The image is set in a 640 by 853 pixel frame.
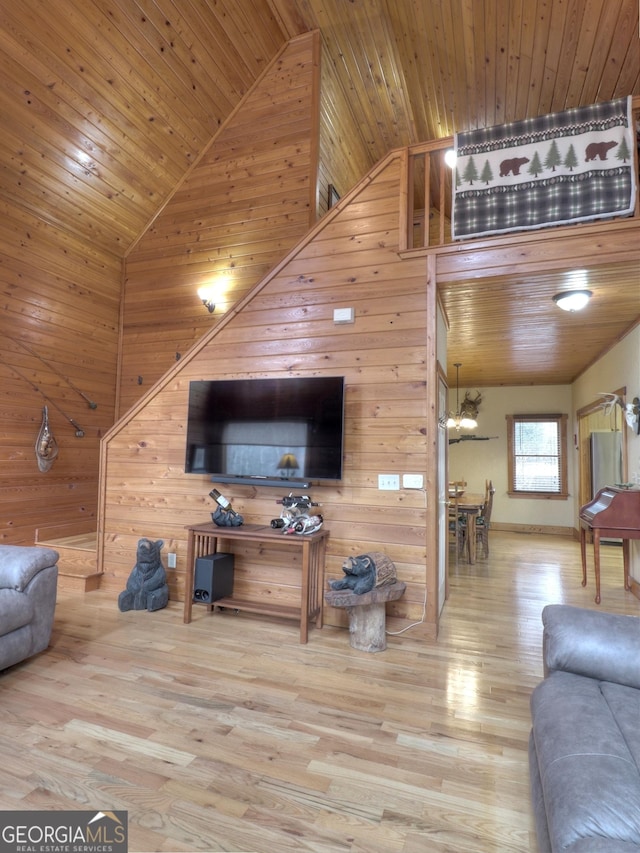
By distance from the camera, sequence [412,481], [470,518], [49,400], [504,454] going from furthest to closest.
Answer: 1. [504,454]
2. [470,518]
3. [49,400]
4. [412,481]

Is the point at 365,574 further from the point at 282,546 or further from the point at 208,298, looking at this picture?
the point at 208,298

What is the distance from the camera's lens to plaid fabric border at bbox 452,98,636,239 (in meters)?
3.12

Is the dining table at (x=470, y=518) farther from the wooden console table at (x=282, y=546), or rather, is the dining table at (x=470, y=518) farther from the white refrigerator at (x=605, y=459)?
the wooden console table at (x=282, y=546)

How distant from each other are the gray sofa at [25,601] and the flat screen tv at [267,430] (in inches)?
51.6

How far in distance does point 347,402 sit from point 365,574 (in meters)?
1.28

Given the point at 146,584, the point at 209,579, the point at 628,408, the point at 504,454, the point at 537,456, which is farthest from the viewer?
the point at 504,454

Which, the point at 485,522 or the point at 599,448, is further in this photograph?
the point at 599,448

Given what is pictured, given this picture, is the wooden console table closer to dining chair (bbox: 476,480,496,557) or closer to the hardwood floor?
the hardwood floor

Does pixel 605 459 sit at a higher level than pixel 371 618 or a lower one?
higher

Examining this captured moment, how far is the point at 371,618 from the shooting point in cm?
299

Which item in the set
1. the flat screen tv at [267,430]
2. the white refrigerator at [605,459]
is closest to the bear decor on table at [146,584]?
the flat screen tv at [267,430]

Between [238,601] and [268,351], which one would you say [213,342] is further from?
[238,601]

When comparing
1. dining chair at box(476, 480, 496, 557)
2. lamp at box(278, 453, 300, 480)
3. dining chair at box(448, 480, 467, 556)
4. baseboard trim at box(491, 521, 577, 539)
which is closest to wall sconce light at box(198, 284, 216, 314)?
lamp at box(278, 453, 300, 480)

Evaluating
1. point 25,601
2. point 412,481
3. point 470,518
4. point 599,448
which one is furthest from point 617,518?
point 25,601
